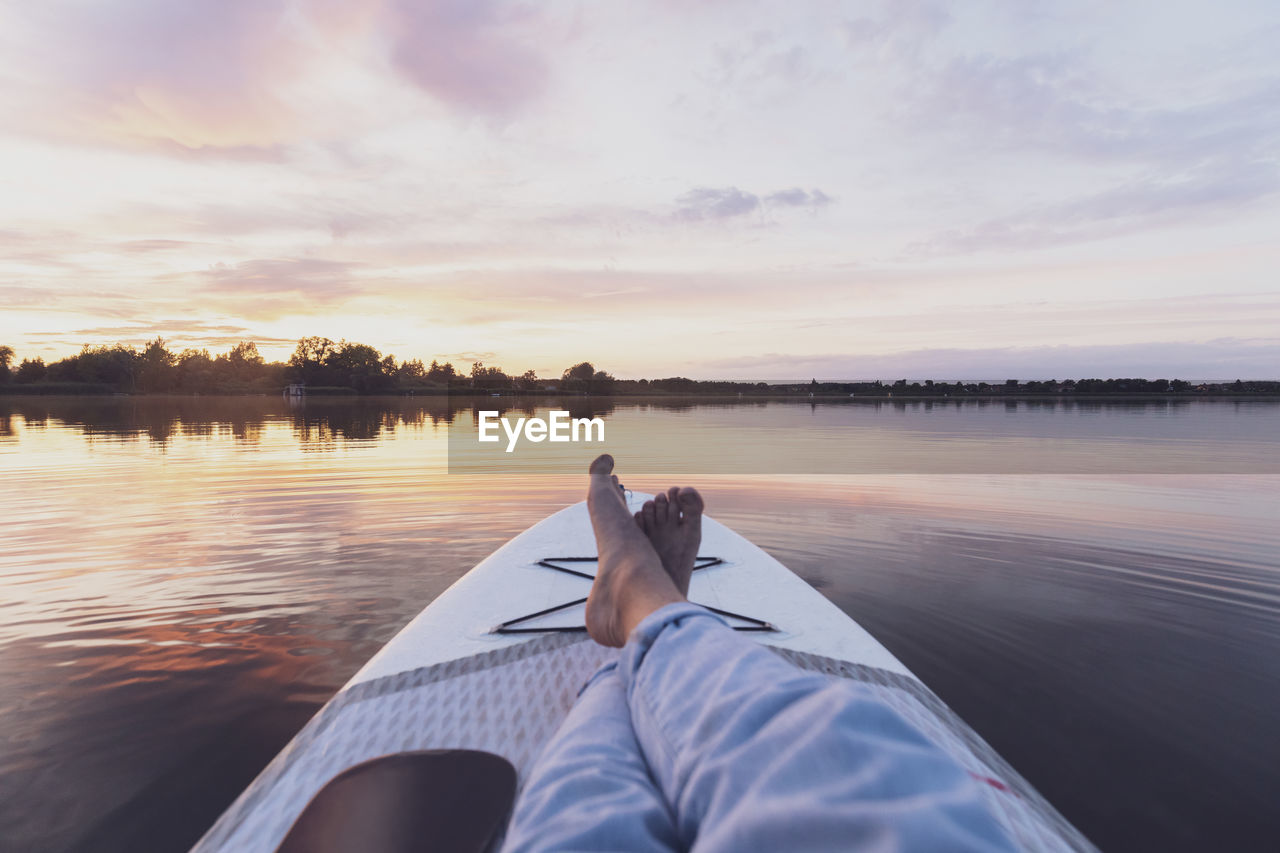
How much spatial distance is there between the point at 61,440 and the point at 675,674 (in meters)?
20.0

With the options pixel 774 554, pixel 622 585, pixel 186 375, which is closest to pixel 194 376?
pixel 186 375

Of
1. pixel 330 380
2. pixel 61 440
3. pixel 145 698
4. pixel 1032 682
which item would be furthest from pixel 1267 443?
pixel 330 380

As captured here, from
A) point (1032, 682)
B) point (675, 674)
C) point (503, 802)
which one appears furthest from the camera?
point (1032, 682)

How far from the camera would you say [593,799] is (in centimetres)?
78

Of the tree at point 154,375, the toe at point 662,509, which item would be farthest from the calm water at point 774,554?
the tree at point 154,375

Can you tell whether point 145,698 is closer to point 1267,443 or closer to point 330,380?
point 1267,443

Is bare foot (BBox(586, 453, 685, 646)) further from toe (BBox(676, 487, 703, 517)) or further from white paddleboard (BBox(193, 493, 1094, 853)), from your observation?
toe (BBox(676, 487, 703, 517))

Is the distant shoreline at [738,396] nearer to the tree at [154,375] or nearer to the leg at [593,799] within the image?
the tree at [154,375]

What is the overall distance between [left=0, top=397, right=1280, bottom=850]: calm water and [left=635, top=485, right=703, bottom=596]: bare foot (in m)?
1.43

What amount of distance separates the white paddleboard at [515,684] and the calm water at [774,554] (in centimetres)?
75

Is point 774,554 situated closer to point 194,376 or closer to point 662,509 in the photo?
point 662,509

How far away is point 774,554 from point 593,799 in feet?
14.3

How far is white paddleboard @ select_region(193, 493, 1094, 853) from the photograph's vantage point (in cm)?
130

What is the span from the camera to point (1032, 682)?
2.84m
